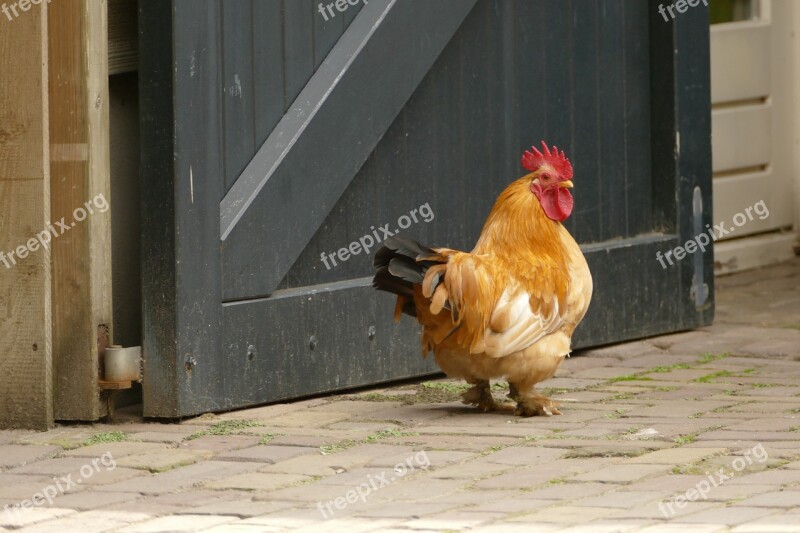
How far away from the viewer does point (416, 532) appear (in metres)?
4.12

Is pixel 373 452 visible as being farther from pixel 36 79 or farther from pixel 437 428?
pixel 36 79

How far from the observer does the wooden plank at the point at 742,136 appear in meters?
9.96

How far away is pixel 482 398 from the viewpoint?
6047 mm

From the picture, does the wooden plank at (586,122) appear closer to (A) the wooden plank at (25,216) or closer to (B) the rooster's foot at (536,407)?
(B) the rooster's foot at (536,407)

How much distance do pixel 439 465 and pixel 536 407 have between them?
984mm

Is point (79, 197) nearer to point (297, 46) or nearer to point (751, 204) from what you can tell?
point (297, 46)

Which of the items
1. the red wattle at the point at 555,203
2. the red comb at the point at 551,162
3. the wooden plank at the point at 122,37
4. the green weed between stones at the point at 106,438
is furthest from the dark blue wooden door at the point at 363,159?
the red wattle at the point at 555,203

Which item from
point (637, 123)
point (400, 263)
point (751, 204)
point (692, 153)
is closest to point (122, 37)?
point (400, 263)

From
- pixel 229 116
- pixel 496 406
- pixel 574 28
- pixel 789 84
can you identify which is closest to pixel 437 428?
pixel 496 406

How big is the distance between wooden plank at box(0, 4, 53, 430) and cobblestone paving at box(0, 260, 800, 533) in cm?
23

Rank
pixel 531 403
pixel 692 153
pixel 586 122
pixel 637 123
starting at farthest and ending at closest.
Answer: pixel 692 153
pixel 637 123
pixel 586 122
pixel 531 403

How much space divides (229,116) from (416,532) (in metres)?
2.44

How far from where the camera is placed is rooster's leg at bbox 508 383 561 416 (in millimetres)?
5891

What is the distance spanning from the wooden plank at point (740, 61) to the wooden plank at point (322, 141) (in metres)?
3.72
